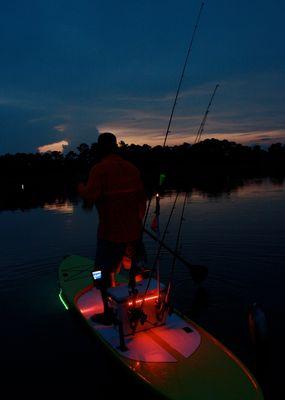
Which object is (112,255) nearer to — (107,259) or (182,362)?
(107,259)

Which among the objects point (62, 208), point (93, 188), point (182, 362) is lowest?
point (62, 208)

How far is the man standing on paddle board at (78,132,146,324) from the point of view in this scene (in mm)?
5086

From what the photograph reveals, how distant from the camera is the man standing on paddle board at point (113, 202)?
5.09 m

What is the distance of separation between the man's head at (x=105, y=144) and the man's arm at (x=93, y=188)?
12.2 inches

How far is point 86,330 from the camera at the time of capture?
6.55 metres

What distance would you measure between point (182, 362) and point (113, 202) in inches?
90.7

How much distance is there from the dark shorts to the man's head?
1.30 meters

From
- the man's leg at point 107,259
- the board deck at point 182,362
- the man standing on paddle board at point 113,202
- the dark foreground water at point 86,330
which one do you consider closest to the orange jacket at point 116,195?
Result: the man standing on paddle board at point 113,202

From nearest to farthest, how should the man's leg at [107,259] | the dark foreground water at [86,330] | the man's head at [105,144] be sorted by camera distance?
1. the man's head at [105,144]
2. the man's leg at [107,259]
3. the dark foreground water at [86,330]

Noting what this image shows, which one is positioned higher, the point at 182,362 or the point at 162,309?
the point at 162,309

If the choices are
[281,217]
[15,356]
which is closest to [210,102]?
[15,356]

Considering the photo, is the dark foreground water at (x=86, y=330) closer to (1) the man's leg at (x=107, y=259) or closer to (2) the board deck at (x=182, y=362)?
(2) the board deck at (x=182, y=362)

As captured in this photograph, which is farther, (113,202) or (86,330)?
(86,330)

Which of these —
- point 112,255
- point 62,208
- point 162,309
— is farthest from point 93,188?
point 62,208
